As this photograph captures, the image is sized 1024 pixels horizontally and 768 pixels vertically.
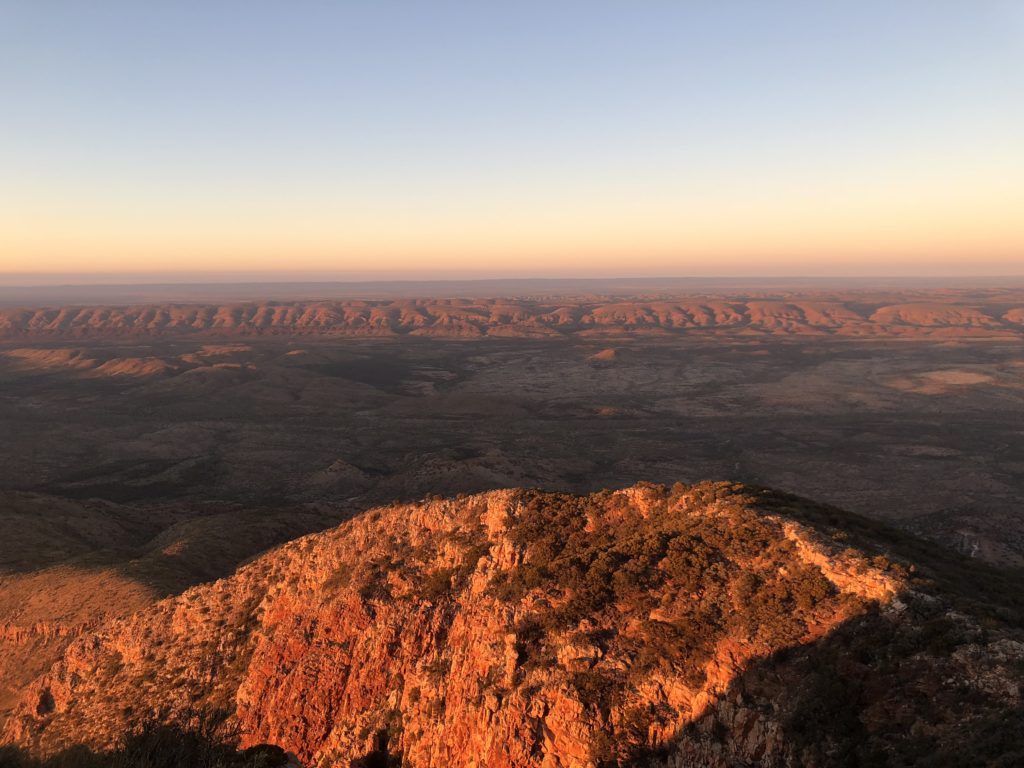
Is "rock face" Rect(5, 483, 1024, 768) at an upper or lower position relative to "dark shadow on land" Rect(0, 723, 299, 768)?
upper

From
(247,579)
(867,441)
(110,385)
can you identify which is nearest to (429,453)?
(247,579)

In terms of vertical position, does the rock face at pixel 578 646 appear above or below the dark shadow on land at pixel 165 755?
above

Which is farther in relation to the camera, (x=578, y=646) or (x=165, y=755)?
(x=165, y=755)

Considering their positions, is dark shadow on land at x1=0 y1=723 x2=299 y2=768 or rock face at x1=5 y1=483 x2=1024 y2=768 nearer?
rock face at x1=5 y1=483 x2=1024 y2=768

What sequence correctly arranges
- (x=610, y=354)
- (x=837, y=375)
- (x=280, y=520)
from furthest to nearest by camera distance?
1. (x=610, y=354)
2. (x=837, y=375)
3. (x=280, y=520)

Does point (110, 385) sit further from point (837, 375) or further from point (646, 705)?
point (837, 375)

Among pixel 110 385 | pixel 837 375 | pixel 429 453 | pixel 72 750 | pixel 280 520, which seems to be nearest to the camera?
pixel 72 750

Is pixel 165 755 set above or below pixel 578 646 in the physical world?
below

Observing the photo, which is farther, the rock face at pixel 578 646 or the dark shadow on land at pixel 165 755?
the dark shadow on land at pixel 165 755
